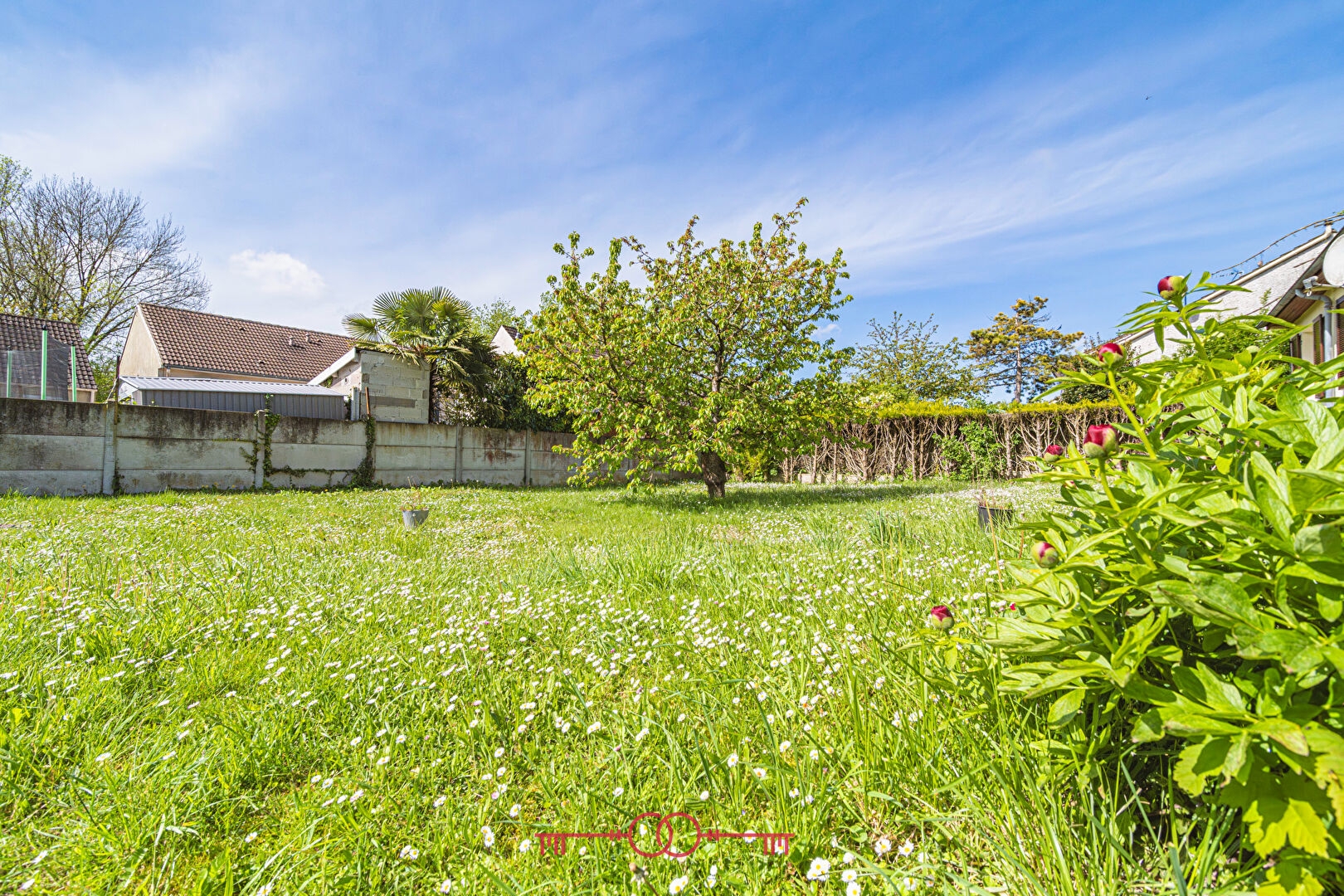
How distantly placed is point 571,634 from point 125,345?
3329 cm

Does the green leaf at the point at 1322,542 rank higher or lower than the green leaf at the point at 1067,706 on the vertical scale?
higher

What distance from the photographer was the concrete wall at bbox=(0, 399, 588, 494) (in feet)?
29.9

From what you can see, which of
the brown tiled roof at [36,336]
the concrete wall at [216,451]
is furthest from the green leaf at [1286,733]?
the brown tiled roof at [36,336]

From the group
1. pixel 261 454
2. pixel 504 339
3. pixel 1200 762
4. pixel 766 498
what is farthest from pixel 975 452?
pixel 504 339

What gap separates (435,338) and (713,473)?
402 inches

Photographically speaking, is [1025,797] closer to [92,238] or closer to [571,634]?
[571,634]

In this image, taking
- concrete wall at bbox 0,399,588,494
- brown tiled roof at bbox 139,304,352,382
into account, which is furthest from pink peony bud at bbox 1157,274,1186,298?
brown tiled roof at bbox 139,304,352,382

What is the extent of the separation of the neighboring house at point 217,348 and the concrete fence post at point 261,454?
14355 mm

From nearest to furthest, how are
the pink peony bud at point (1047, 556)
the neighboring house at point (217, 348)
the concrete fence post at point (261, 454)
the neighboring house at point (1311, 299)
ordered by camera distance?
1. the pink peony bud at point (1047, 556)
2. the neighboring house at point (1311, 299)
3. the concrete fence post at point (261, 454)
4. the neighboring house at point (217, 348)

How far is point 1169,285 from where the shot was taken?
53.9 inches

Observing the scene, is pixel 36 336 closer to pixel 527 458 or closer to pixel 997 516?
pixel 527 458

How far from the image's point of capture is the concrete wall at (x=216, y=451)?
29.9ft

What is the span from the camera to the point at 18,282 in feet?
71.1

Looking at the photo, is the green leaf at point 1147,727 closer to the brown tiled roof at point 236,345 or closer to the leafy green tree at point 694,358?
the leafy green tree at point 694,358
